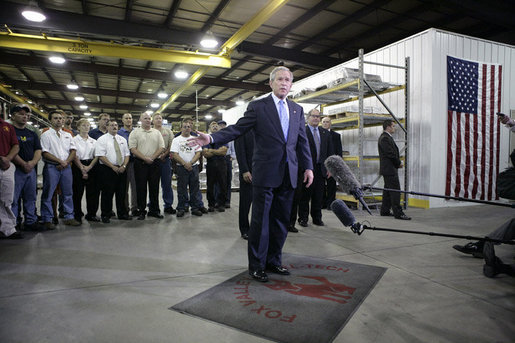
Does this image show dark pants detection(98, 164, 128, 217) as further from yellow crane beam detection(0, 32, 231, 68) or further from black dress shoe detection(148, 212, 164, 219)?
yellow crane beam detection(0, 32, 231, 68)

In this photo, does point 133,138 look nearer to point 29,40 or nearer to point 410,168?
point 410,168

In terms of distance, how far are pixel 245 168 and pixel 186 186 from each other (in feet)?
7.74

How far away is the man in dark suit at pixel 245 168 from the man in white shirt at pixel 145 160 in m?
2.11

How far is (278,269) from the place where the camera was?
2854 mm

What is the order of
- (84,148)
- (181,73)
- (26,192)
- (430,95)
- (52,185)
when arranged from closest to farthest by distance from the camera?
(26,192)
(52,185)
(84,148)
(430,95)
(181,73)

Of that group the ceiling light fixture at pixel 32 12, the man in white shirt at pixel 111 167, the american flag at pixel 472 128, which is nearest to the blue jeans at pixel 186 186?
the man in white shirt at pixel 111 167

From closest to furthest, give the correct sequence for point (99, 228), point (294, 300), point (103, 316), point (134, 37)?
point (103, 316)
point (294, 300)
point (99, 228)
point (134, 37)

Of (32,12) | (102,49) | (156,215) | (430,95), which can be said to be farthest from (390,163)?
(102,49)

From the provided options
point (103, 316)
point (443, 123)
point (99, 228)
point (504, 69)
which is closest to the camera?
point (103, 316)

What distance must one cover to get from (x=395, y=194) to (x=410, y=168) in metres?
1.88

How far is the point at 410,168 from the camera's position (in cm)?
711

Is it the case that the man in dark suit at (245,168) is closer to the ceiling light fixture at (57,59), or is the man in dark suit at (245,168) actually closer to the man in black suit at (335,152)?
the man in black suit at (335,152)

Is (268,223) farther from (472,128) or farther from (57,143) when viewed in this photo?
(472,128)

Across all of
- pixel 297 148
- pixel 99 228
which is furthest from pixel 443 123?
pixel 99 228
